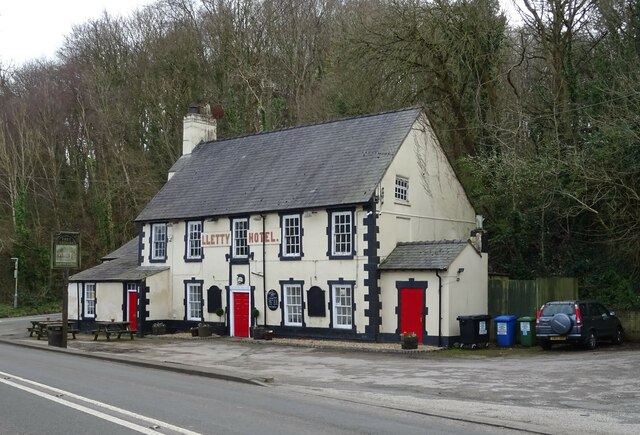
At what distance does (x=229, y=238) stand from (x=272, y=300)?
3.70m

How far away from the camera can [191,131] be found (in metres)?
40.3

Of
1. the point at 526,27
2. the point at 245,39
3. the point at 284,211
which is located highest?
the point at 245,39

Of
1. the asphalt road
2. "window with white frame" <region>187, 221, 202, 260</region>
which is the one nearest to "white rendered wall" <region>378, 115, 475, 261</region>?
"window with white frame" <region>187, 221, 202, 260</region>

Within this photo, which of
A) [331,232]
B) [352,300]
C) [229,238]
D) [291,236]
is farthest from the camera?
[229,238]

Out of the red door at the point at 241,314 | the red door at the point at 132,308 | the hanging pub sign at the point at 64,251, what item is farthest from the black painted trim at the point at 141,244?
the hanging pub sign at the point at 64,251

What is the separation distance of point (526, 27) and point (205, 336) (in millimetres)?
19399

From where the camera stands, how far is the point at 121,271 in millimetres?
37250

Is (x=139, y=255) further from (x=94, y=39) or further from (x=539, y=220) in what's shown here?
(x=94, y=39)

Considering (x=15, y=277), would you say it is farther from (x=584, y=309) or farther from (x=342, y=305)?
(x=584, y=309)

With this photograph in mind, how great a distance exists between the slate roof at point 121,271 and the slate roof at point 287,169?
8.19 ft

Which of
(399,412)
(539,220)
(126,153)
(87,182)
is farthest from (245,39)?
(399,412)

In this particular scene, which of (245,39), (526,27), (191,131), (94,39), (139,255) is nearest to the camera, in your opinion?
(526,27)

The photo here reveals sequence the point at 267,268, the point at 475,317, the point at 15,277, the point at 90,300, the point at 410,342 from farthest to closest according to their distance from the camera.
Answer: the point at 15,277 < the point at 90,300 < the point at 267,268 < the point at 475,317 < the point at 410,342

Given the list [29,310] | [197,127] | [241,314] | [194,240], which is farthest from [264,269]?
[29,310]
